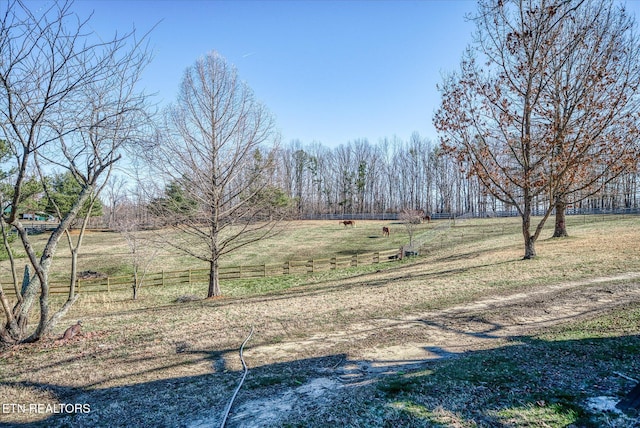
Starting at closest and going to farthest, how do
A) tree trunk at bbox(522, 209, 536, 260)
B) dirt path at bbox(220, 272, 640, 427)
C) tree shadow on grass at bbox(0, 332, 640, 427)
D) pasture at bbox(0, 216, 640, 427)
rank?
tree shadow on grass at bbox(0, 332, 640, 427) < pasture at bbox(0, 216, 640, 427) < dirt path at bbox(220, 272, 640, 427) < tree trunk at bbox(522, 209, 536, 260)

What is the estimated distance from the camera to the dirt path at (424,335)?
446cm

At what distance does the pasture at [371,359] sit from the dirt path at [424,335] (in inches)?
1.2

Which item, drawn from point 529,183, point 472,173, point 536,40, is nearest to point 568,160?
point 529,183

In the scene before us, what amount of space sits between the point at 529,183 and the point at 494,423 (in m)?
11.7

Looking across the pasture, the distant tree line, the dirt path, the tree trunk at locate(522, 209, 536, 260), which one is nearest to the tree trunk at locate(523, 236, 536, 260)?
the tree trunk at locate(522, 209, 536, 260)

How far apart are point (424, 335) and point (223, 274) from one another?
16.2 metres

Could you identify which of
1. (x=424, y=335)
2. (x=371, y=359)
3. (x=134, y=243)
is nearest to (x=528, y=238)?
(x=424, y=335)

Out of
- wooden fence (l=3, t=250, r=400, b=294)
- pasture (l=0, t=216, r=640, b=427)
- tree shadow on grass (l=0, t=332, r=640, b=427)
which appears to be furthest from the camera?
wooden fence (l=3, t=250, r=400, b=294)

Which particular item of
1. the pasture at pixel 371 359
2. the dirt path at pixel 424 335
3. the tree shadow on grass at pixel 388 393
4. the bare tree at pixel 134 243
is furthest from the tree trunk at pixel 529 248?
the bare tree at pixel 134 243

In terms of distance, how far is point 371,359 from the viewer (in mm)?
5789

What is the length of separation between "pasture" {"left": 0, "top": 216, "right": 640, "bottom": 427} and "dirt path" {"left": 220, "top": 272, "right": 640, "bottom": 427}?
0.03 meters

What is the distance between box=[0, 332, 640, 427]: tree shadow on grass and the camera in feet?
12.3

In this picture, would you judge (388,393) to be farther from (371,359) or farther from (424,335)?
(424,335)

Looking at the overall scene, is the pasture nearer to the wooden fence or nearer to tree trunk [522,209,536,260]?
tree trunk [522,209,536,260]
